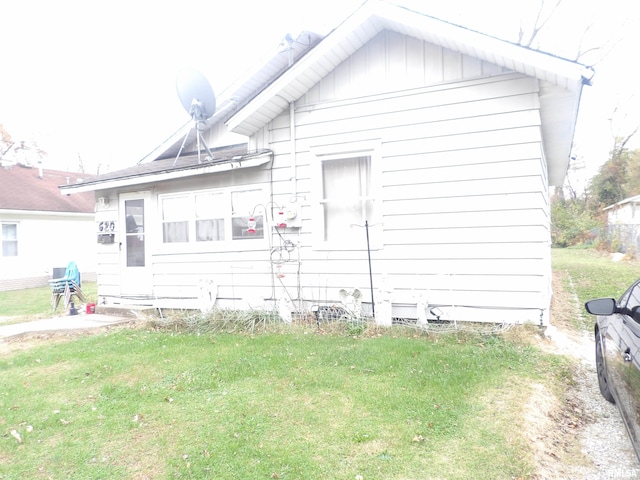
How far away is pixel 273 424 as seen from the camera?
3209mm

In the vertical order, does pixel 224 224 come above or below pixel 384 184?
below

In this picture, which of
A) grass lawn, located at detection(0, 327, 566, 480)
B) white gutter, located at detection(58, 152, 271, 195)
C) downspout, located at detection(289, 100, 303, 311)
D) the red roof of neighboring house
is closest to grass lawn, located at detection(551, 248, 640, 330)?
grass lawn, located at detection(0, 327, 566, 480)

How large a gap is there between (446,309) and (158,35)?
60.5 feet

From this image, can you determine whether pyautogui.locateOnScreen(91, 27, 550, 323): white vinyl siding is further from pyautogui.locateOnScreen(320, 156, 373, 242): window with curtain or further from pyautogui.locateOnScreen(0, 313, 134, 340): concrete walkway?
pyautogui.locateOnScreen(0, 313, 134, 340): concrete walkway

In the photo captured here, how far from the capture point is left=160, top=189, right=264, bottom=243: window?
703cm

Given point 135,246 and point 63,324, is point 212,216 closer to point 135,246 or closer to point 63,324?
point 135,246

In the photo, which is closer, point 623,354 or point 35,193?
point 623,354

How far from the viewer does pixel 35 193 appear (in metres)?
16.7

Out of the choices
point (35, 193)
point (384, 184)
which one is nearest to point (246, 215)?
point (384, 184)

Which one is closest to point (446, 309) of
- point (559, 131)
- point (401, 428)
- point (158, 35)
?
point (401, 428)

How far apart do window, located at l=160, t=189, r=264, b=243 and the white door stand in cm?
57

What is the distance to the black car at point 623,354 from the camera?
95.0 inches

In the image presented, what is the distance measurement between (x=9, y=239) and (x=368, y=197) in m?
15.1

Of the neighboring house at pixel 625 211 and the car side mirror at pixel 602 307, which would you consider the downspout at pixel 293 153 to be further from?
the neighboring house at pixel 625 211
